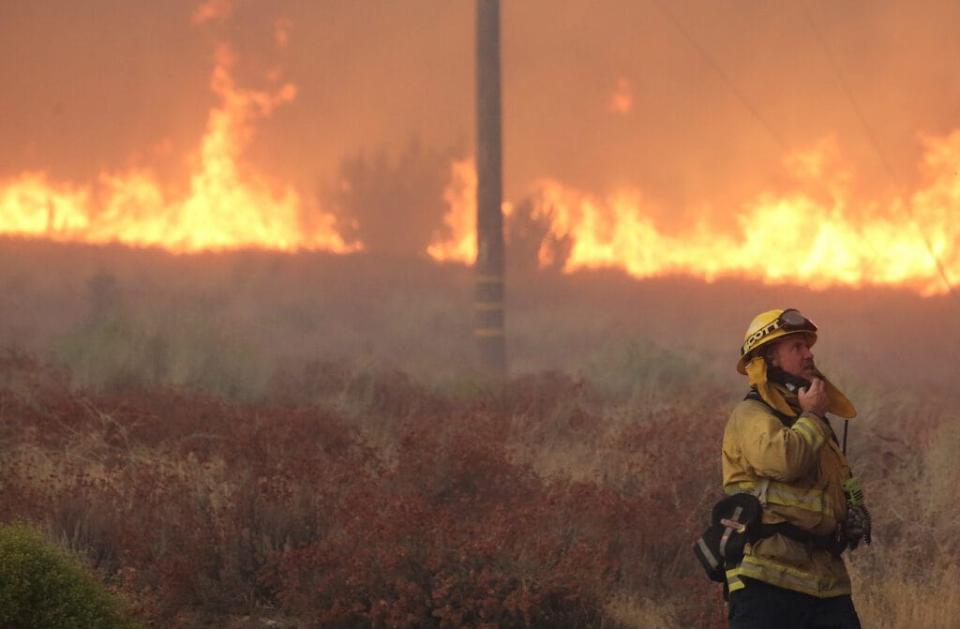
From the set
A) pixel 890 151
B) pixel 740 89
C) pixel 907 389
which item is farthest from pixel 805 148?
pixel 907 389

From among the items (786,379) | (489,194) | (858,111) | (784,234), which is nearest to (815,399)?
(786,379)

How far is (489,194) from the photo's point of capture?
1622cm

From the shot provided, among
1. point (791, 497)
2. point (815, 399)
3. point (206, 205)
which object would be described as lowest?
point (791, 497)

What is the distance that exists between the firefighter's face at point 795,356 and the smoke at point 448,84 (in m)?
21.5

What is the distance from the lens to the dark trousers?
3957mm

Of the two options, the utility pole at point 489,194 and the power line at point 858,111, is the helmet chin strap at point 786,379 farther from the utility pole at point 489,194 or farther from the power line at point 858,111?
the power line at point 858,111

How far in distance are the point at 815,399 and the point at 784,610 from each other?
26.6 inches

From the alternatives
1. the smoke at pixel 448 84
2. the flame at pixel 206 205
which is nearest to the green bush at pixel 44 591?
the smoke at pixel 448 84

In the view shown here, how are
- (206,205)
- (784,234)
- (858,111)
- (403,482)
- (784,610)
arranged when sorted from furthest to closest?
(206,205)
(858,111)
(784,234)
(403,482)
(784,610)

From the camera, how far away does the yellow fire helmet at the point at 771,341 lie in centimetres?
419

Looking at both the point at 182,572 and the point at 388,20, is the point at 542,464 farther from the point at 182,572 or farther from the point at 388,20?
the point at 388,20

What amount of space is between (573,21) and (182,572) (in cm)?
2348

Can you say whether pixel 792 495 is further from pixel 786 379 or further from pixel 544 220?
pixel 544 220

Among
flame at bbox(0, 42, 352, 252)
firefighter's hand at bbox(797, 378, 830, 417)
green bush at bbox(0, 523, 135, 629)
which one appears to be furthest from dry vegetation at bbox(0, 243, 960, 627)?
flame at bbox(0, 42, 352, 252)
